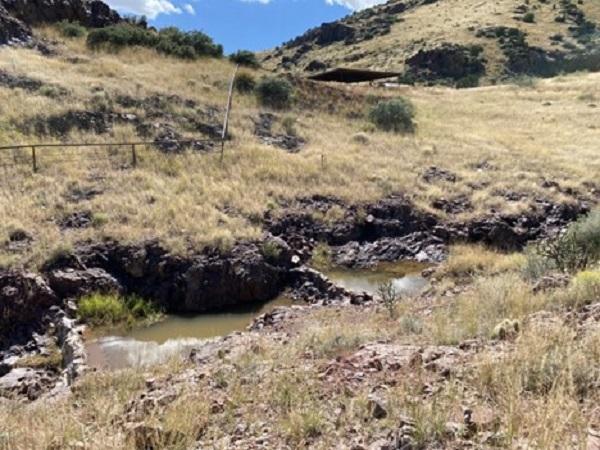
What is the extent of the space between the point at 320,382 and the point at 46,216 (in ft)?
39.5

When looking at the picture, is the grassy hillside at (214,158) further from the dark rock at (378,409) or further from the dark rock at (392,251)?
the dark rock at (378,409)

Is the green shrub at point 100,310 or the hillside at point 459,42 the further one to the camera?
the hillside at point 459,42

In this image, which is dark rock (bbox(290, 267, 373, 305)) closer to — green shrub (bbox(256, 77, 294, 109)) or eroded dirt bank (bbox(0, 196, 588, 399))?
eroded dirt bank (bbox(0, 196, 588, 399))

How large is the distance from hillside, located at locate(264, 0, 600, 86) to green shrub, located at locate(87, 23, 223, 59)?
29.8 metres

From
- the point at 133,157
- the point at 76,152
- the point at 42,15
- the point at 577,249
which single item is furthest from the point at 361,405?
the point at 42,15

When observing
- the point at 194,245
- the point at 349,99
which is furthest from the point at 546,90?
the point at 194,245

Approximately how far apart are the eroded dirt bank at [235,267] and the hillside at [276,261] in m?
0.06

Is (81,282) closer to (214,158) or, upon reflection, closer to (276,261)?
(276,261)

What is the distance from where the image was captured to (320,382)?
5422 mm

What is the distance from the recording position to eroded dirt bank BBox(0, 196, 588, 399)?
1170 centimetres

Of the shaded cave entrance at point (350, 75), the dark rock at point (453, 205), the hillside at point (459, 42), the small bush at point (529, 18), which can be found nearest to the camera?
the dark rock at point (453, 205)

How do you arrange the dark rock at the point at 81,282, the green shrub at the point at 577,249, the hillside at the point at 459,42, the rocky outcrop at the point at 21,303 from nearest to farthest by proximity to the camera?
the green shrub at the point at 577,249
the rocky outcrop at the point at 21,303
the dark rock at the point at 81,282
the hillside at the point at 459,42

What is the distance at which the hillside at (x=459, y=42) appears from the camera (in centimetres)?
6531

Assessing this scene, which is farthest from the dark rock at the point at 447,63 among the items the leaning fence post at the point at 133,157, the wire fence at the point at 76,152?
the leaning fence post at the point at 133,157
